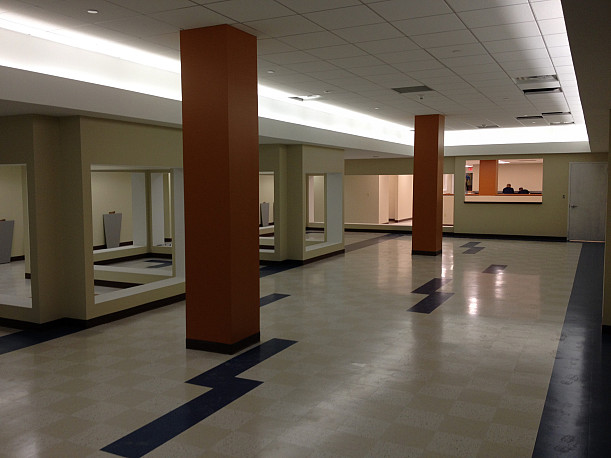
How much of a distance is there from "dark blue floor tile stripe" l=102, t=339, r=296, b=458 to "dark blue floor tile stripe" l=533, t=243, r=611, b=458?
2.91 meters

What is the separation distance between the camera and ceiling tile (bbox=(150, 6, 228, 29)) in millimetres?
6141

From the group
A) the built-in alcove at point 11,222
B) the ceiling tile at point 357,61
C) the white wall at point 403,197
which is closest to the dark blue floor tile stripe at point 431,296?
the ceiling tile at point 357,61

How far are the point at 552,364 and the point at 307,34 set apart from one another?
5.10m

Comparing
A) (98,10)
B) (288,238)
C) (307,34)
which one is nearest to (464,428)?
(307,34)

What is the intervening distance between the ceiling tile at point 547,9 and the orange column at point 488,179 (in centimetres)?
1851

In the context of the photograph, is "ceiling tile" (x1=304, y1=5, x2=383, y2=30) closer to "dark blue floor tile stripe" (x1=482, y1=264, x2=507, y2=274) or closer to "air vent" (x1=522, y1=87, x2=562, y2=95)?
"air vent" (x1=522, y1=87, x2=562, y2=95)

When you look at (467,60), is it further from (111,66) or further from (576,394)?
(111,66)

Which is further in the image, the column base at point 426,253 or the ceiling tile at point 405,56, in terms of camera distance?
the column base at point 426,253

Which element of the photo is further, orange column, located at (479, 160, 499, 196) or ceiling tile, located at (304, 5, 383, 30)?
orange column, located at (479, 160, 499, 196)

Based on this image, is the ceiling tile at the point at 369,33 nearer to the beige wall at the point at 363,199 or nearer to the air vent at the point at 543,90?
the air vent at the point at 543,90

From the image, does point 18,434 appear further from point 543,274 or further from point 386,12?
point 543,274

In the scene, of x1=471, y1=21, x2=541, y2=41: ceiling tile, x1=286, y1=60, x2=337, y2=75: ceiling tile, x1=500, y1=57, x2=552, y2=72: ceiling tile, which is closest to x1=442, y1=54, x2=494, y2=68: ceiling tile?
x1=500, y1=57, x2=552, y2=72: ceiling tile

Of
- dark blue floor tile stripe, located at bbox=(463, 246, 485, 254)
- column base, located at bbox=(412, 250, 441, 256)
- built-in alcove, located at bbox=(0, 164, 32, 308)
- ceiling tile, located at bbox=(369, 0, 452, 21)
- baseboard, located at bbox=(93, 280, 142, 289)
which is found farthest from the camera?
dark blue floor tile stripe, located at bbox=(463, 246, 485, 254)

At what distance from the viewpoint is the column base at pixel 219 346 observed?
6.96m
